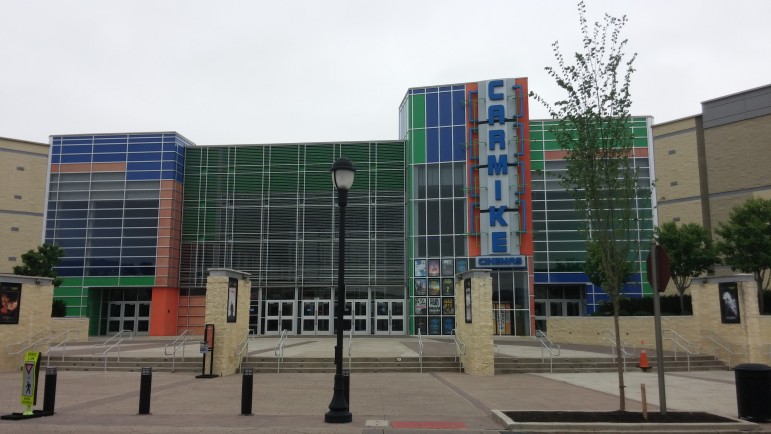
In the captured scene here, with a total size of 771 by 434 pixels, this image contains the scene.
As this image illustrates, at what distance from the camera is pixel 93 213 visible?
42.6 m

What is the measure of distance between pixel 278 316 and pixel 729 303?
95.1 ft

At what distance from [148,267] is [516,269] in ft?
85.4

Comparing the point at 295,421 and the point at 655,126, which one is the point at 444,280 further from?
the point at 295,421

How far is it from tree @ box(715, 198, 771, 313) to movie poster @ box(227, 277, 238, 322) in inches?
945

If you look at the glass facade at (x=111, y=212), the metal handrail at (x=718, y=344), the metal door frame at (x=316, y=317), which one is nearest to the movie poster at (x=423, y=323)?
the metal door frame at (x=316, y=317)

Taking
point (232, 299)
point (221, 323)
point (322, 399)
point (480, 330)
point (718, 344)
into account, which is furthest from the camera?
point (718, 344)

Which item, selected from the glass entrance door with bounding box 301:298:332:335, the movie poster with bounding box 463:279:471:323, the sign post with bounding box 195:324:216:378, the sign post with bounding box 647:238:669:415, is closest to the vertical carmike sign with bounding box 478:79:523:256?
the glass entrance door with bounding box 301:298:332:335

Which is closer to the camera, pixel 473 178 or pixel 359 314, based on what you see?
pixel 473 178

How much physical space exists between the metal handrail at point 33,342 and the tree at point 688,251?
29.6 m

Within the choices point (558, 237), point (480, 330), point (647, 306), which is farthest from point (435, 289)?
point (480, 330)

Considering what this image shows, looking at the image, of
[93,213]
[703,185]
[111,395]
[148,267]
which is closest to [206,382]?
[111,395]

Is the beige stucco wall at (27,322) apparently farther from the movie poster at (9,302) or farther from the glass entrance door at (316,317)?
the glass entrance door at (316,317)

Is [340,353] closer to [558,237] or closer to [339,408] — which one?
[339,408]

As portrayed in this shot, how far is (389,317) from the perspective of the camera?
4119 centimetres
